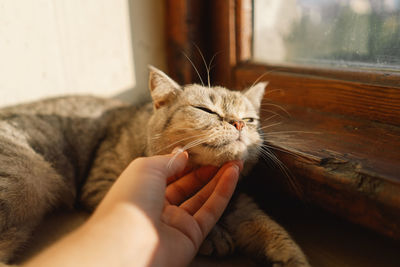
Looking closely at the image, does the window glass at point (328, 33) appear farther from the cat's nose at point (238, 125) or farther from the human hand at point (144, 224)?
the human hand at point (144, 224)

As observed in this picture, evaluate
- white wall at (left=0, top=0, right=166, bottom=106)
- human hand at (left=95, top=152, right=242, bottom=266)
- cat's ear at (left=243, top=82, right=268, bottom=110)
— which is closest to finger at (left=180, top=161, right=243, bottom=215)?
human hand at (left=95, top=152, right=242, bottom=266)

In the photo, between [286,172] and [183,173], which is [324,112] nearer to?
[286,172]

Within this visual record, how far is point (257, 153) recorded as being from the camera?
127cm

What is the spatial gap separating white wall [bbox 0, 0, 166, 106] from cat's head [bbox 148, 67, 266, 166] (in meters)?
0.70

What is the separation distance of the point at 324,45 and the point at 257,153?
716 millimetres

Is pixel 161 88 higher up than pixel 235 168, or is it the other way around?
pixel 161 88

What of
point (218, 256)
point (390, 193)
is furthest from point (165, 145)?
point (390, 193)

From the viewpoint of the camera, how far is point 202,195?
3.67 feet

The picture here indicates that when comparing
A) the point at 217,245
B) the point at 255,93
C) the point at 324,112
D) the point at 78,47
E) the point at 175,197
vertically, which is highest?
the point at 78,47

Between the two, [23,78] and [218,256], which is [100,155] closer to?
[23,78]

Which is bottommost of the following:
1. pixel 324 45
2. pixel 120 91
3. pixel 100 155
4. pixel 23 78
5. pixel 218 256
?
pixel 218 256

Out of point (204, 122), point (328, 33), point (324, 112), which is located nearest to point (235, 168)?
point (204, 122)

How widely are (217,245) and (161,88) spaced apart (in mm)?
692

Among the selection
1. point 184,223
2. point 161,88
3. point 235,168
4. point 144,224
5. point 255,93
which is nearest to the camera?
point 144,224
